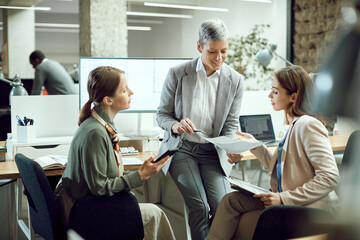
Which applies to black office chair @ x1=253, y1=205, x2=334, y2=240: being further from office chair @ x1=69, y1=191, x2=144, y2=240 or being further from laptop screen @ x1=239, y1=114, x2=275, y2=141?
laptop screen @ x1=239, y1=114, x2=275, y2=141

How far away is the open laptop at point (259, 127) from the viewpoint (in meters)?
3.11

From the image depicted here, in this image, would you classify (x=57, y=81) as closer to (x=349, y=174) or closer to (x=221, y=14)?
(x=221, y=14)

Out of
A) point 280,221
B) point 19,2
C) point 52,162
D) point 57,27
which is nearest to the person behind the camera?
point 280,221

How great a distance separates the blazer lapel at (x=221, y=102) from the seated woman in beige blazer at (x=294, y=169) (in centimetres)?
27

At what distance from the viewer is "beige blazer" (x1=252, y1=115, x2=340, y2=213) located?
1696 mm

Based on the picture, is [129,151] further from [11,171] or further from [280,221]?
[280,221]

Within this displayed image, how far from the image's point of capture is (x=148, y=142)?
287cm

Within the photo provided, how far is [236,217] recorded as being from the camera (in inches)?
75.4

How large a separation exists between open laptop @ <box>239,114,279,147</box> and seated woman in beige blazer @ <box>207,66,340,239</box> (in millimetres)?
1013

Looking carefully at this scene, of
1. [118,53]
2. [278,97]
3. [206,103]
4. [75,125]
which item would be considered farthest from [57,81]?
[278,97]

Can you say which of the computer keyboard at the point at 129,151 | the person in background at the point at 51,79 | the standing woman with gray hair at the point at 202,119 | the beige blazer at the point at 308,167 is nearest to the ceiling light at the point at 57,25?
the person in background at the point at 51,79

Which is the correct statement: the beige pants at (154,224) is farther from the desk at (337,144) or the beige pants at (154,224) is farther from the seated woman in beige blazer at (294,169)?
the desk at (337,144)

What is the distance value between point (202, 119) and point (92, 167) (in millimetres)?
738

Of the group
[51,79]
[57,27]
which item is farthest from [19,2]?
[51,79]
